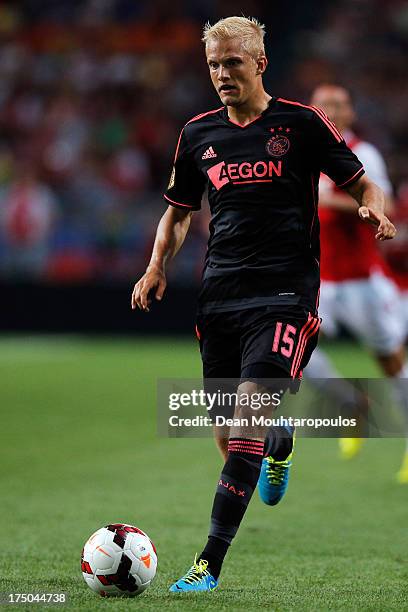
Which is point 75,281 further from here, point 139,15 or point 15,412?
point 15,412

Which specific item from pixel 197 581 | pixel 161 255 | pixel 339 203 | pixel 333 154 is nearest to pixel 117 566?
pixel 197 581

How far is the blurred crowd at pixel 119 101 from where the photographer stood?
60.5ft

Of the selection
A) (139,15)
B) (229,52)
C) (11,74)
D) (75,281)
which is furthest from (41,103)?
(229,52)

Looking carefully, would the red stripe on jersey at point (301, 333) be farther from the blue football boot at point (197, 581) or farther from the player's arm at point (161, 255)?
the blue football boot at point (197, 581)

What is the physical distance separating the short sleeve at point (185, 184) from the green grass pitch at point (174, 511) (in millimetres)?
1593

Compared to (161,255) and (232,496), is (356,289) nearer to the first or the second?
(161,255)

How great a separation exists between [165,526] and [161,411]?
4679 mm

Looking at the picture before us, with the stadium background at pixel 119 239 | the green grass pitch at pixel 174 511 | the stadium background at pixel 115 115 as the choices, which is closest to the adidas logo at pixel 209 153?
the green grass pitch at pixel 174 511

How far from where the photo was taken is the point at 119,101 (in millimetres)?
20578

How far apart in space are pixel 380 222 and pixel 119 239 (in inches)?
554

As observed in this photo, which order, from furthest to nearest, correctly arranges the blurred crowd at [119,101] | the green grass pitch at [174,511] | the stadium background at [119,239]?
A: the blurred crowd at [119,101]
the stadium background at [119,239]
the green grass pitch at [174,511]

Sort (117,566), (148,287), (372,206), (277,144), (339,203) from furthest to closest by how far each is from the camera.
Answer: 1. (339,203)
2. (148,287)
3. (277,144)
4. (372,206)
5. (117,566)

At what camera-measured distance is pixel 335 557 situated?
16.9ft

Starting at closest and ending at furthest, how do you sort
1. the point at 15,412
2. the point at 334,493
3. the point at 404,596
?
1. the point at 404,596
2. the point at 334,493
3. the point at 15,412
